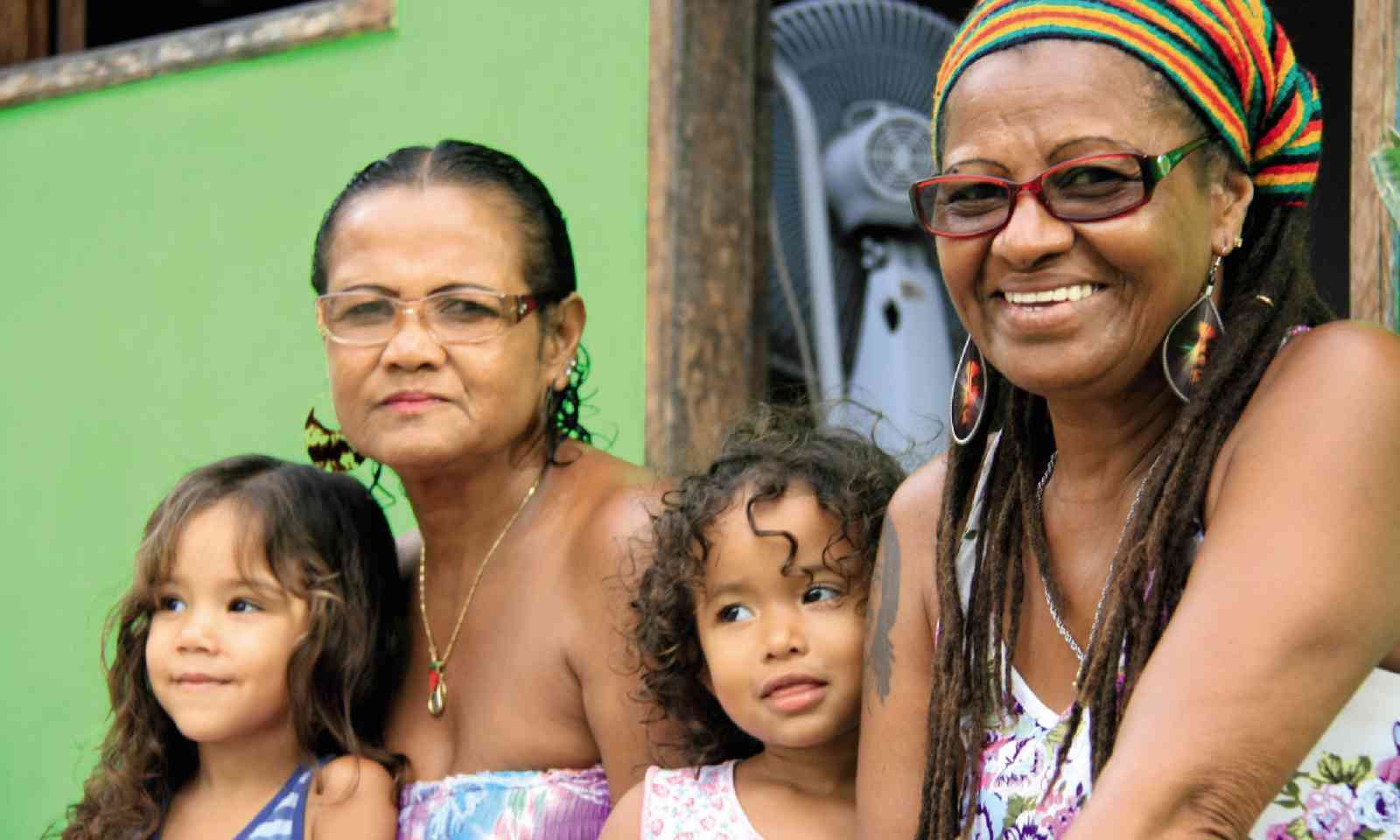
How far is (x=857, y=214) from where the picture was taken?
5.08 m

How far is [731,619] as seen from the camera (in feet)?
8.62

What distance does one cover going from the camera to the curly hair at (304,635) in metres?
2.98

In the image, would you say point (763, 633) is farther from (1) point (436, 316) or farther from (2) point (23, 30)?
(2) point (23, 30)

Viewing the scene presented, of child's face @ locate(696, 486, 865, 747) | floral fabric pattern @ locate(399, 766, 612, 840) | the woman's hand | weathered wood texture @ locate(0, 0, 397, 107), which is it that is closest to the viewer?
the woman's hand

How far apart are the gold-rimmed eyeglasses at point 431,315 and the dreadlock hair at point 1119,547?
32.4 inches

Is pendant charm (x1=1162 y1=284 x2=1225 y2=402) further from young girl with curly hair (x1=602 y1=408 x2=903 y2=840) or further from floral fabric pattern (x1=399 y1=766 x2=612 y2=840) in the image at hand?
floral fabric pattern (x1=399 y1=766 x2=612 y2=840)

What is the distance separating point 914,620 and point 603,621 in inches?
24.5

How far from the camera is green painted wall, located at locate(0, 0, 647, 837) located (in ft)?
13.7

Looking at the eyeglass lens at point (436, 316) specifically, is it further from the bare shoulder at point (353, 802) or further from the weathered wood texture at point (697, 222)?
the weathered wood texture at point (697, 222)

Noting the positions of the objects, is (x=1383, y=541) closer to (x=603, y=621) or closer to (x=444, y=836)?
(x=603, y=621)

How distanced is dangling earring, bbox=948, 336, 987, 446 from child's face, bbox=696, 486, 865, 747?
13.2 inches

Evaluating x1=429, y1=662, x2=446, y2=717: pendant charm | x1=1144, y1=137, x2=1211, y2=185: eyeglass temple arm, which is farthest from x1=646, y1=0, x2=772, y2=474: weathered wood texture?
x1=1144, y1=137, x2=1211, y2=185: eyeglass temple arm

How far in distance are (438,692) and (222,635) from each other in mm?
363

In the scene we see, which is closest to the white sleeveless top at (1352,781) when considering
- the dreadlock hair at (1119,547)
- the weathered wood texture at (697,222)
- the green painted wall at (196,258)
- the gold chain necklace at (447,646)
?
the dreadlock hair at (1119,547)
